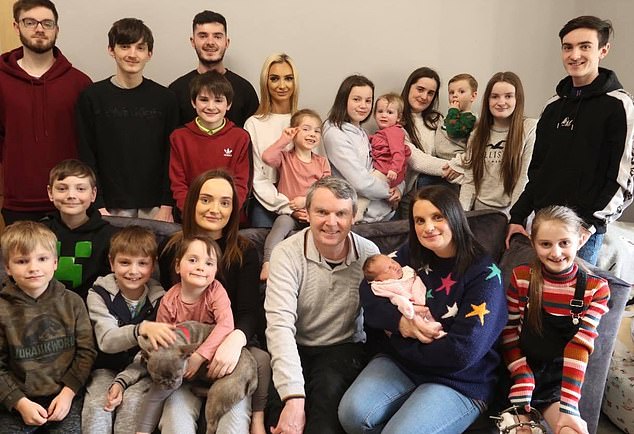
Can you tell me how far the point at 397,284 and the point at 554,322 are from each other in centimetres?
53

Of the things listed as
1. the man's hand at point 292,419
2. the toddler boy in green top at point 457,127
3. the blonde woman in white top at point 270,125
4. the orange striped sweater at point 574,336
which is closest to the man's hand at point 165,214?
the blonde woman in white top at point 270,125

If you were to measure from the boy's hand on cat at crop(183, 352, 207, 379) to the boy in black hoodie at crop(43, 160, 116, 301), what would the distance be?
1.92 feet

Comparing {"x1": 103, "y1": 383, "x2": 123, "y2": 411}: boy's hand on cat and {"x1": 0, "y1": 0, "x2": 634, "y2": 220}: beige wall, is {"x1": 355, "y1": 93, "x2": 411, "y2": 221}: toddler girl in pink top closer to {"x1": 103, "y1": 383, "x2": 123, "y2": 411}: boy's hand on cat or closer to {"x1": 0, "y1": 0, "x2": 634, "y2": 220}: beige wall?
{"x1": 0, "y1": 0, "x2": 634, "y2": 220}: beige wall

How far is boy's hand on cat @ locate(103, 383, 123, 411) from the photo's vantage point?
1926mm

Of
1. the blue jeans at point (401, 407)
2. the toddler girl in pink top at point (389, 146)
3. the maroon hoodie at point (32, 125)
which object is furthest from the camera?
the toddler girl in pink top at point (389, 146)

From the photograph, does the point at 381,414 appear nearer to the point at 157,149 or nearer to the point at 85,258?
the point at 85,258

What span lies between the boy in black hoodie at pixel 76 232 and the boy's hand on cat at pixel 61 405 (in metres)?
0.42

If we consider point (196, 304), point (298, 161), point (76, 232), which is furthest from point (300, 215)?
point (76, 232)

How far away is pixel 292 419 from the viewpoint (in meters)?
1.87

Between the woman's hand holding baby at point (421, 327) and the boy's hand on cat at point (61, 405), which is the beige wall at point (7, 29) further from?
the woman's hand holding baby at point (421, 327)

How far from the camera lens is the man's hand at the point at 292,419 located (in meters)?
1.87

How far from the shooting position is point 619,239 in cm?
311

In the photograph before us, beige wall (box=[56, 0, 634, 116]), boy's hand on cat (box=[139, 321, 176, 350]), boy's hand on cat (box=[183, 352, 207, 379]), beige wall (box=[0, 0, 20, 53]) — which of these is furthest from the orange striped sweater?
beige wall (box=[0, 0, 20, 53])

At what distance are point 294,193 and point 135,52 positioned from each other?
0.98 m
